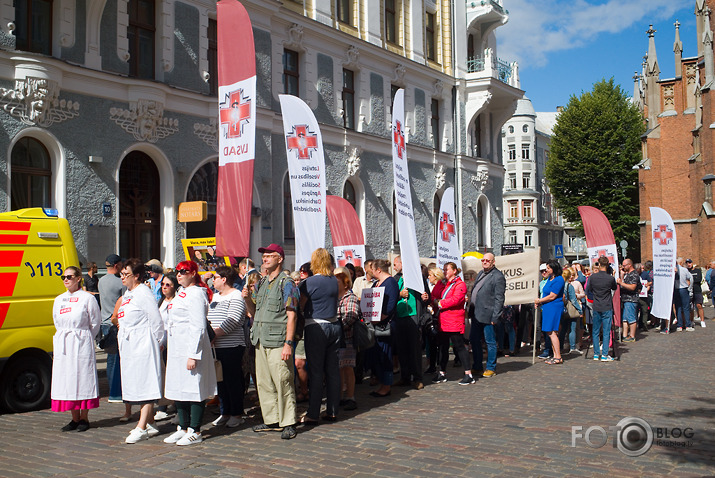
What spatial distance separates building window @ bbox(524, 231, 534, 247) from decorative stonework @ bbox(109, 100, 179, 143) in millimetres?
70956

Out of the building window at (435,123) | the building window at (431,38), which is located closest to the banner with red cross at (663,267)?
the building window at (435,123)

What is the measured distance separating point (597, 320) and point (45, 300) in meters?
9.39

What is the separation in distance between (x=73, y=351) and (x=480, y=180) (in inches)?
1064

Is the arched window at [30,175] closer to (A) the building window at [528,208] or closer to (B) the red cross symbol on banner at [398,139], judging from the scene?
(B) the red cross symbol on banner at [398,139]

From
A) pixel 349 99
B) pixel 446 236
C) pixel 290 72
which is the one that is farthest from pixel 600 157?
pixel 446 236

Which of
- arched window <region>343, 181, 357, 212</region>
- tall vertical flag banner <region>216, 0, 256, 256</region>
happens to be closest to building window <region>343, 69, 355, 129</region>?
arched window <region>343, 181, 357, 212</region>

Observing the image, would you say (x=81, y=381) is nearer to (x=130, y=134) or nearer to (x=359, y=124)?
(x=130, y=134)

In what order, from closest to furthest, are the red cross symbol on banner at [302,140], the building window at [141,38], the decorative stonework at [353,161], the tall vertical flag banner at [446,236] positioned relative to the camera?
the red cross symbol on banner at [302,140]
the tall vertical flag banner at [446,236]
the building window at [141,38]
the decorative stonework at [353,161]

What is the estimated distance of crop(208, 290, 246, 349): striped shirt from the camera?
25.6 ft

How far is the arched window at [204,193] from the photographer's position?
764 inches

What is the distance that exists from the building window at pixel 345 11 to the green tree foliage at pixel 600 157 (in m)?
26.3

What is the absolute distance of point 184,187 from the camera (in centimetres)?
1888

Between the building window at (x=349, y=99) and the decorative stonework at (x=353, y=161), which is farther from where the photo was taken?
the building window at (x=349, y=99)

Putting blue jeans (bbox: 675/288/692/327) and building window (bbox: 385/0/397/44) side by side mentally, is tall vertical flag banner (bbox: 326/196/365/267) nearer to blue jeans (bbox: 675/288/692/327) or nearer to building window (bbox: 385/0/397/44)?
blue jeans (bbox: 675/288/692/327)
